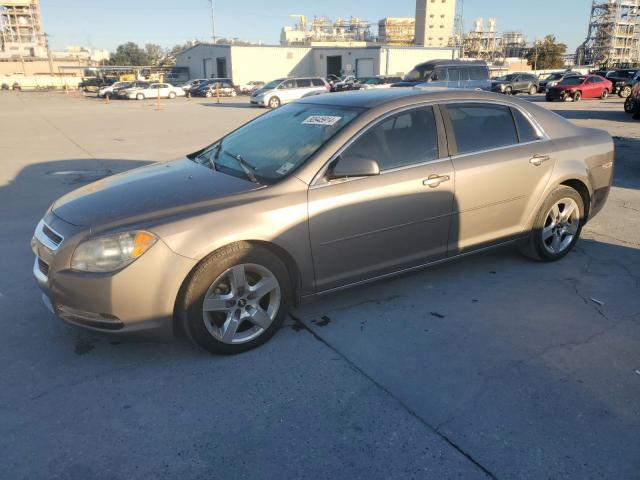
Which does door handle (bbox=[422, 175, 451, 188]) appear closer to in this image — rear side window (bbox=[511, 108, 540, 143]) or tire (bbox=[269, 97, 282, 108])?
rear side window (bbox=[511, 108, 540, 143])

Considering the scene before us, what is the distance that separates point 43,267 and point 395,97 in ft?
9.09

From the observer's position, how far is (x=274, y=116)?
14.5ft

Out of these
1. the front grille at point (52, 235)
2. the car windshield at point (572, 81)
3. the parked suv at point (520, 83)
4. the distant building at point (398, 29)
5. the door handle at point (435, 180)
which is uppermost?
the distant building at point (398, 29)

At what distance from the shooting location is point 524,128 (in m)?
4.43

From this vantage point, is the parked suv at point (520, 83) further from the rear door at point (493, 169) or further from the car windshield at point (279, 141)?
the car windshield at point (279, 141)

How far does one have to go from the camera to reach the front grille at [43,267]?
3141mm

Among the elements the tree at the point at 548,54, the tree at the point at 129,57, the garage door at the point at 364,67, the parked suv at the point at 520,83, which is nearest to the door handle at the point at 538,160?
the parked suv at the point at 520,83

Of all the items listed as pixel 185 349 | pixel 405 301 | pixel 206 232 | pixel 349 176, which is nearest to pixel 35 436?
pixel 185 349

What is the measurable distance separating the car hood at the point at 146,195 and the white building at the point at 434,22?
12469 cm

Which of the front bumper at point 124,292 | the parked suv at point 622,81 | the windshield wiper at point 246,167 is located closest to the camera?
the front bumper at point 124,292

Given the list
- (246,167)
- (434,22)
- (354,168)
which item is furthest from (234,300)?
(434,22)

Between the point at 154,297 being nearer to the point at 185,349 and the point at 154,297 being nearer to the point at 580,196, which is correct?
the point at 185,349

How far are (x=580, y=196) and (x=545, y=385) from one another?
2.57 m

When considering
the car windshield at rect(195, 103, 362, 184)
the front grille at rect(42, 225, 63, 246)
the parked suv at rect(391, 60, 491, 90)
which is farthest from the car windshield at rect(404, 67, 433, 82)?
the front grille at rect(42, 225, 63, 246)
